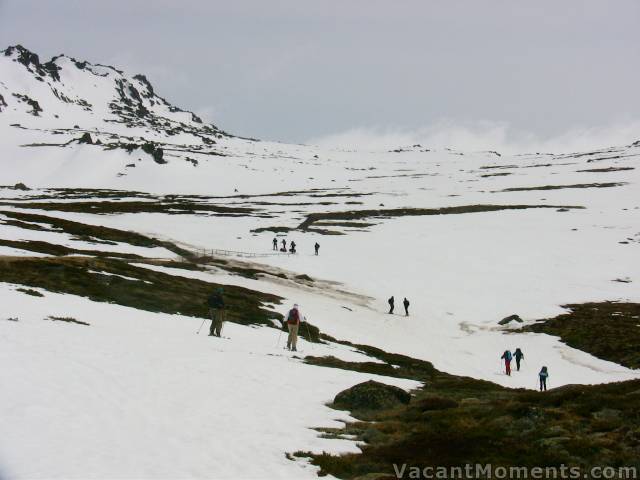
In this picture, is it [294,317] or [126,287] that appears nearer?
[294,317]

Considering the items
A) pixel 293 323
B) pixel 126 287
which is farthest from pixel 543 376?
pixel 126 287

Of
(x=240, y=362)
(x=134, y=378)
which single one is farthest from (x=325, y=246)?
(x=134, y=378)

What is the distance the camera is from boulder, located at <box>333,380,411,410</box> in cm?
1820

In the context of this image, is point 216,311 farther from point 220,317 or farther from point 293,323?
point 293,323

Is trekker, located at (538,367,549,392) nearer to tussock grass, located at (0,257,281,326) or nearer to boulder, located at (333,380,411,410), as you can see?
boulder, located at (333,380,411,410)

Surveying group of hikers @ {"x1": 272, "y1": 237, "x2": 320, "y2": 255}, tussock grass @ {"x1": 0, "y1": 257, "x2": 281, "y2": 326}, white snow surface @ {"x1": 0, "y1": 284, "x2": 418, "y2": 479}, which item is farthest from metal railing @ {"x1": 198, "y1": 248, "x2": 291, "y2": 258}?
white snow surface @ {"x1": 0, "y1": 284, "x2": 418, "y2": 479}

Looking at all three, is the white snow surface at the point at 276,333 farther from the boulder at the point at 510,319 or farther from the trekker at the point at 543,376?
the trekker at the point at 543,376

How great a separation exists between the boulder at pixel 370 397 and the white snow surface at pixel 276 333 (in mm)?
815

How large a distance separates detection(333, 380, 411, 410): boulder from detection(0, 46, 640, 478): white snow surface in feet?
2.67

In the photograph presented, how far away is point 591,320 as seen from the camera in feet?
161

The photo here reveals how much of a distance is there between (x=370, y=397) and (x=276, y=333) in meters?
17.6

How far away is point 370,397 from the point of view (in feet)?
61.1

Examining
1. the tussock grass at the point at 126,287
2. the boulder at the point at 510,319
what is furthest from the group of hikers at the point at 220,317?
the boulder at the point at 510,319

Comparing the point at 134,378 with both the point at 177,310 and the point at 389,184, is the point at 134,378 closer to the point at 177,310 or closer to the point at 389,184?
the point at 177,310
